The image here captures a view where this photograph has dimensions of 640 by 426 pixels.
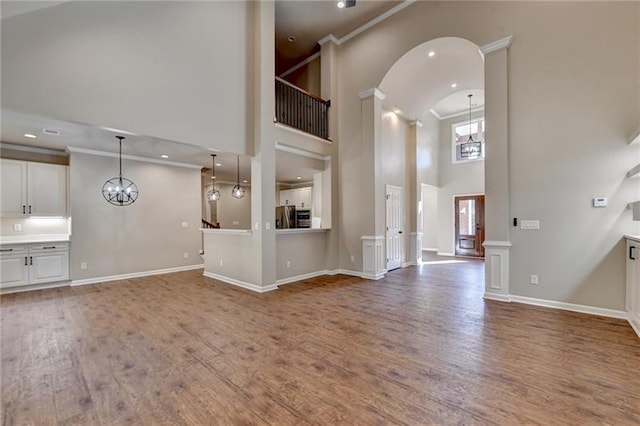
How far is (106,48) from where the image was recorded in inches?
144

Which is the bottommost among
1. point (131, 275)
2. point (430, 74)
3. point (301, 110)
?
point (131, 275)

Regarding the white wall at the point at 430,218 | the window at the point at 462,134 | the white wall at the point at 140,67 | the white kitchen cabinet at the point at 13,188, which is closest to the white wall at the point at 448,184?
the window at the point at 462,134

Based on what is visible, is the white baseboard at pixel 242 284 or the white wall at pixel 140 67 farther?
the white baseboard at pixel 242 284

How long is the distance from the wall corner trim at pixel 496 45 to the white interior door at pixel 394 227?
311 cm

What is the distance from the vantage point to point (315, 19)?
596 centimetres

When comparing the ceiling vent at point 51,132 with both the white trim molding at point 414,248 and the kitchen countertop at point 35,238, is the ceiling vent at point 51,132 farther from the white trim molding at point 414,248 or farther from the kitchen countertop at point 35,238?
the white trim molding at point 414,248

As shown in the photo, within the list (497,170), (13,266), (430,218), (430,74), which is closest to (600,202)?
(497,170)

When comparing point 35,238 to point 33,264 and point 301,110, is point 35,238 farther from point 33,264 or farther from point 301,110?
point 301,110

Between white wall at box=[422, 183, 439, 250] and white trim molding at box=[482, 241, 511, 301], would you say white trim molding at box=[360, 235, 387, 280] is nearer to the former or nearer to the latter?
white trim molding at box=[482, 241, 511, 301]

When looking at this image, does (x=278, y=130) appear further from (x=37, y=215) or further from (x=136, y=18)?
(x=37, y=215)

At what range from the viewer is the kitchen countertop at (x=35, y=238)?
484 cm

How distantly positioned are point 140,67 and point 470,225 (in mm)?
9677

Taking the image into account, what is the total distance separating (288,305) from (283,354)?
58.0 inches

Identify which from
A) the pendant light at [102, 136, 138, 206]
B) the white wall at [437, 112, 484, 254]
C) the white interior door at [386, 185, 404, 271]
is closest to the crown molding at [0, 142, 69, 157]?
the pendant light at [102, 136, 138, 206]
